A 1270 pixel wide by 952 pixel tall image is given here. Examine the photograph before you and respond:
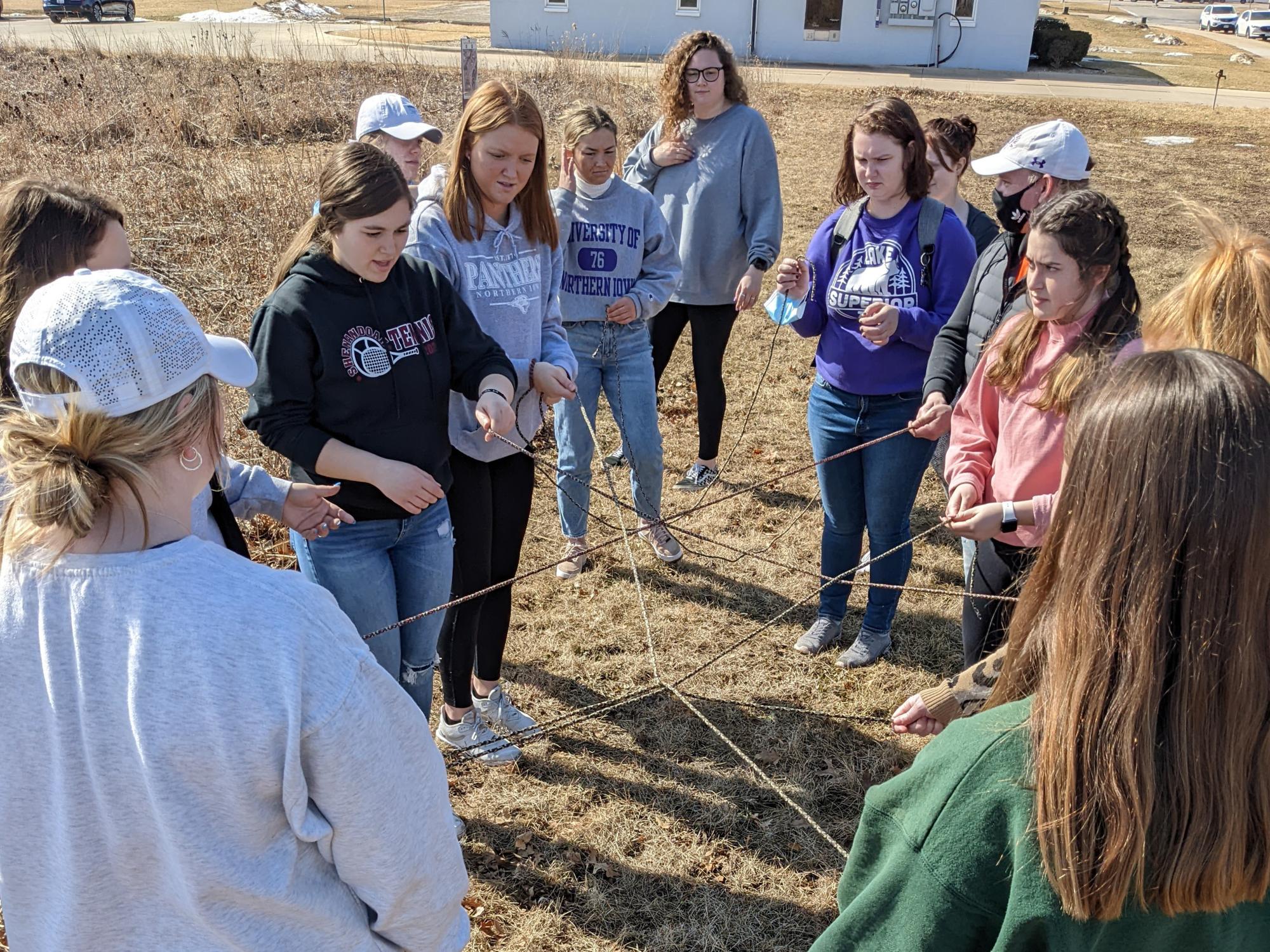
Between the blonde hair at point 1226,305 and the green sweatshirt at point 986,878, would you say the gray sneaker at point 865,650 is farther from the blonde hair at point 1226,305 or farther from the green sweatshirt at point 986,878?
the green sweatshirt at point 986,878

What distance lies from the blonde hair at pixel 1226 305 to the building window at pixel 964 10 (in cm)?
2901

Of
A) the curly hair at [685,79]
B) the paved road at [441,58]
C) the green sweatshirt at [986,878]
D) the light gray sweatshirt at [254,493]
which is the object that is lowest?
the light gray sweatshirt at [254,493]

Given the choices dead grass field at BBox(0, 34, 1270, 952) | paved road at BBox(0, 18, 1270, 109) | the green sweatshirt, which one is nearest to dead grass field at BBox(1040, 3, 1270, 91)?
paved road at BBox(0, 18, 1270, 109)

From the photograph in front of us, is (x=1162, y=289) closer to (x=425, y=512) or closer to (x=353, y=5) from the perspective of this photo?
(x=425, y=512)

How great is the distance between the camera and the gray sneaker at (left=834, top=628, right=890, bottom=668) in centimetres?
399

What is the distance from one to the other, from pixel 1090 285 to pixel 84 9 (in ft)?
116

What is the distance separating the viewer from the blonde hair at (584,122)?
3881 millimetres

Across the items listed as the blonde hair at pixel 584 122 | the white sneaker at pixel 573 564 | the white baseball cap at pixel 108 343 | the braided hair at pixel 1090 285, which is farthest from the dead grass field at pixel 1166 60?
the white baseball cap at pixel 108 343

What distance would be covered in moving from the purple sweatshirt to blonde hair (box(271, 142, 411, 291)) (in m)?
1.75

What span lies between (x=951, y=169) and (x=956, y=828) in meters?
3.97

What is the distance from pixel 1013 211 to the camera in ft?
11.3

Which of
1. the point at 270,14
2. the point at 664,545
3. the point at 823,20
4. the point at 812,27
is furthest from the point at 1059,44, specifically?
the point at 664,545

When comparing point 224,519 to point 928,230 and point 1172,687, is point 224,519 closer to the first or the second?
point 1172,687

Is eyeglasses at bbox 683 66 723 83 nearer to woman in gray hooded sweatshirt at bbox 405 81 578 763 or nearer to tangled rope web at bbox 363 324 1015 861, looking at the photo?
tangled rope web at bbox 363 324 1015 861
